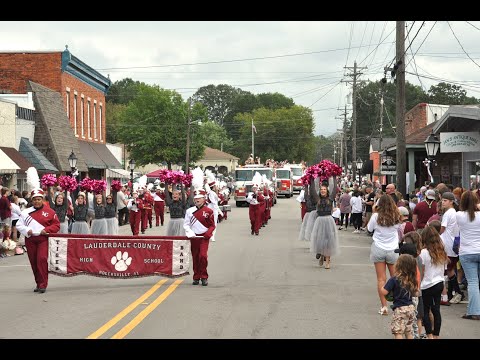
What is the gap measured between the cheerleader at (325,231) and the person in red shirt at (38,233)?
625cm

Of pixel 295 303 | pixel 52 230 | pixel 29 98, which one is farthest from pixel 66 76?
pixel 295 303

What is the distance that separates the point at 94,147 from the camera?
52.9 metres

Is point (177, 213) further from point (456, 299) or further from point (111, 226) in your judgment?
point (456, 299)

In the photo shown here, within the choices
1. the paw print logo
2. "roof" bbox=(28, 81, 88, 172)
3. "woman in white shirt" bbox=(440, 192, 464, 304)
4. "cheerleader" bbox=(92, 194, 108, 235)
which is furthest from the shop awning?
"woman in white shirt" bbox=(440, 192, 464, 304)

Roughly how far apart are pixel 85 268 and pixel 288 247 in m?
10.1

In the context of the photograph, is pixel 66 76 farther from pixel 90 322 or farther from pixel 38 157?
pixel 90 322

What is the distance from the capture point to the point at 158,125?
A: 72.4 m

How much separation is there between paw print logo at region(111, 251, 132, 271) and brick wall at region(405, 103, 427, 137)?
5169 centimetres

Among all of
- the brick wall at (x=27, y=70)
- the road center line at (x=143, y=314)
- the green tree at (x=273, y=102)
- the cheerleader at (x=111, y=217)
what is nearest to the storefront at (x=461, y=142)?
the cheerleader at (x=111, y=217)

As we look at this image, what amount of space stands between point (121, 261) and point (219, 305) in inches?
121

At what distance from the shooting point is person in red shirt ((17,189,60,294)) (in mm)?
14445

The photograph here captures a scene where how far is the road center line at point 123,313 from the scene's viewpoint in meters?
10.3

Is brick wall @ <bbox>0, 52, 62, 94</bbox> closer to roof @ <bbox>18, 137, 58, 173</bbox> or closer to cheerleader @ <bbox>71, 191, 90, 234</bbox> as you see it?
roof @ <bbox>18, 137, 58, 173</bbox>

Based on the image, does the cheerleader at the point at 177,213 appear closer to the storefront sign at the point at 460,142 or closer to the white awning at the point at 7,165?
the storefront sign at the point at 460,142
